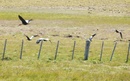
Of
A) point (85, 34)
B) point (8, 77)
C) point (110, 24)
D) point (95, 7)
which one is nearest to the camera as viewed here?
point (8, 77)

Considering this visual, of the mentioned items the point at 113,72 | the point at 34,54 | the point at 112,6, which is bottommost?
the point at 112,6

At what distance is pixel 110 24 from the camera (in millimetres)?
54625

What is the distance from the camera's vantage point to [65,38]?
42125mm

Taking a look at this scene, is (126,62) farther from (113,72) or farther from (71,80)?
(71,80)

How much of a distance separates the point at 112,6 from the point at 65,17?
22.0 meters

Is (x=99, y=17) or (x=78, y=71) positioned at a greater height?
(x=78, y=71)

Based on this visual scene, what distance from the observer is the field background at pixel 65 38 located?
21156 mm

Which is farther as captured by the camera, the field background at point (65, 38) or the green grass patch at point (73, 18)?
the green grass patch at point (73, 18)

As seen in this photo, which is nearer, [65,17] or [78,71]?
[78,71]

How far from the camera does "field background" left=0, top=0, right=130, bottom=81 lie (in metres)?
21.2

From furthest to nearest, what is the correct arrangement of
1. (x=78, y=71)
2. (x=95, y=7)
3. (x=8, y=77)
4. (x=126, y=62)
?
(x=95, y=7) < (x=126, y=62) < (x=78, y=71) < (x=8, y=77)

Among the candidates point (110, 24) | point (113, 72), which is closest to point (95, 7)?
point (110, 24)

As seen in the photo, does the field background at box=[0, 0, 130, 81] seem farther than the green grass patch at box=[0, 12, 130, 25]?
No

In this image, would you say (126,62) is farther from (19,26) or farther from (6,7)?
(6,7)
